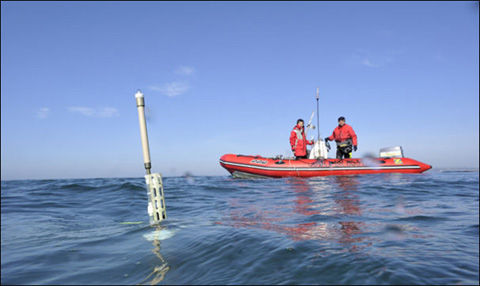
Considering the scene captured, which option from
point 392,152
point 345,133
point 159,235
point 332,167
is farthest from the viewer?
point 392,152

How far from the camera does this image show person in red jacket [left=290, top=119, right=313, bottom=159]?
1488 cm

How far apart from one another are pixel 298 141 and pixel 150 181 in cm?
1100

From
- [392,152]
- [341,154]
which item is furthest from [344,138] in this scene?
[392,152]

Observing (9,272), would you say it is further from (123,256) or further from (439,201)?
(439,201)

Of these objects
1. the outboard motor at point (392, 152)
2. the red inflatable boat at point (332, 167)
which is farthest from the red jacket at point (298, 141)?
the outboard motor at point (392, 152)

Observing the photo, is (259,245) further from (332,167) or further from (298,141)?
(298,141)

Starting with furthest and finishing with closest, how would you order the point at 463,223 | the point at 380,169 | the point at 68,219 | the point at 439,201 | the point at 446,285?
1. the point at 380,169
2. the point at 439,201
3. the point at 68,219
4. the point at 463,223
5. the point at 446,285

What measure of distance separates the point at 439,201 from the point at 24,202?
36.0 feet

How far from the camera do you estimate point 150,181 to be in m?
5.16

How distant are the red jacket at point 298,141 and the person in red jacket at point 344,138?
52.3 inches

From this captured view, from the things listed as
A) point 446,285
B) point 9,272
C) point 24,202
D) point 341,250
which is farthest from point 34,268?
point 24,202

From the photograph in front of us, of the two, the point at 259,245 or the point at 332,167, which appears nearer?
the point at 259,245

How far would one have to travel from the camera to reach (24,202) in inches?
320

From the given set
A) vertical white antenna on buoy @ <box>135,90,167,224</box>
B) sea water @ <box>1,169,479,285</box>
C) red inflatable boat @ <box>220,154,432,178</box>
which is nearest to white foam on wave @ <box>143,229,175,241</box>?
sea water @ <box>1,169,479,285</box>
